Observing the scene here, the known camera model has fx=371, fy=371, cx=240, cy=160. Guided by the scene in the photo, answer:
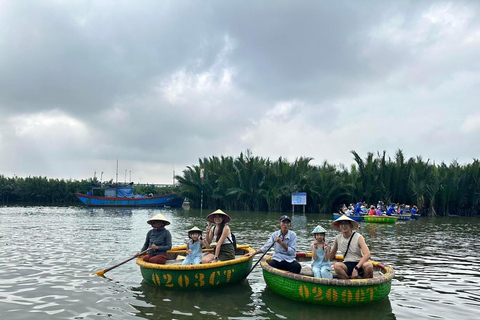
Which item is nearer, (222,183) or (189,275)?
(189,275)

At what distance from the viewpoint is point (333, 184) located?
36750mm

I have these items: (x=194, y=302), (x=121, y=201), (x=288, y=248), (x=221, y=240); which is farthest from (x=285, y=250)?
(x=121, y=201)

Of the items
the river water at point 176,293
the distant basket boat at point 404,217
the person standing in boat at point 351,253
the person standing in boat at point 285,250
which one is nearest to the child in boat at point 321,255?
the person standing in boat at point 351,253

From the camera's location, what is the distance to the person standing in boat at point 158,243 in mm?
8664

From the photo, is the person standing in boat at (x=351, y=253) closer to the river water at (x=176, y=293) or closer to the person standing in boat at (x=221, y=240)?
the river water at (x=176, y=293)

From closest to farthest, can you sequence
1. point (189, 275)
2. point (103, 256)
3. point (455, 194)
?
point (189, 275) → point (103, 256) → point (455, 194)

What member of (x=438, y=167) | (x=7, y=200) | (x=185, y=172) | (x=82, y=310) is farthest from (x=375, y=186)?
(x=7, y=200)

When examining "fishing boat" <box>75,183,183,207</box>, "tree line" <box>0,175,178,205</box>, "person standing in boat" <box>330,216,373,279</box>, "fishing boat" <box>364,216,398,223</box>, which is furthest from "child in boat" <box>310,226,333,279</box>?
"tree line" <box>0,175,178,205</box>

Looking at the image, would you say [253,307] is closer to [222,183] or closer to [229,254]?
[229,254]

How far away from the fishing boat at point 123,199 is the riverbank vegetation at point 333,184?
20.9ft

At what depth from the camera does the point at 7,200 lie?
61.0 meters

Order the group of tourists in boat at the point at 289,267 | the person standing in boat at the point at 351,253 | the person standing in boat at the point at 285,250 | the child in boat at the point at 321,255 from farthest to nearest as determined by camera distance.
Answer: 1. the person standing in boat at the point at 285,250
2. the child in boat at the point at 321,255
3. the person standing in boat at the point at 351,253
4. the group of tourists in boat at the point at 289,267

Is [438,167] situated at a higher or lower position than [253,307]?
higher

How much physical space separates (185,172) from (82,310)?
128 feet
